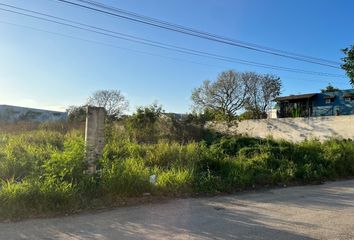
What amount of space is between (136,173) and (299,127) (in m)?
21.8

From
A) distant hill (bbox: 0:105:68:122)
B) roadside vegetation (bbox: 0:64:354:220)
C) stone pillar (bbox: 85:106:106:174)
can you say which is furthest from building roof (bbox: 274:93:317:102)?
stone pillar (bbox: 85:106:106:174)

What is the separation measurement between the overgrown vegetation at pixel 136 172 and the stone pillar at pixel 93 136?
16 cm

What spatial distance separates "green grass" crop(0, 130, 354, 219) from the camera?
6129 mm

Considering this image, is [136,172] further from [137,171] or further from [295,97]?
[295,97]

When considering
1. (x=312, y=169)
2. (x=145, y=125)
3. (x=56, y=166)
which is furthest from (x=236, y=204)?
(x=145, y=125)

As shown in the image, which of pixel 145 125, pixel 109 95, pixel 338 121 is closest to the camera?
pixel 145 125

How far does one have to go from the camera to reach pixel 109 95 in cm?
5834

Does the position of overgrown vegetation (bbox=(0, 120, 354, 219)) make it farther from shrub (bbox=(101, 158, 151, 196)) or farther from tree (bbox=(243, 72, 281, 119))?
tree (bbox=(243, 72, 281, 119))

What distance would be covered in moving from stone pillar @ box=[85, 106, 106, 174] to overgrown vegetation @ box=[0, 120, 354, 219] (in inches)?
6.3

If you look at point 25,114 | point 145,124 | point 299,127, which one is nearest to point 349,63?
point 299,127

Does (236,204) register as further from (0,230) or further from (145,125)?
(145,125)

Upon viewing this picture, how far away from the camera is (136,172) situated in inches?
307

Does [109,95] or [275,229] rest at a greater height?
[109,95]

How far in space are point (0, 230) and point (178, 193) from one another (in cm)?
391
